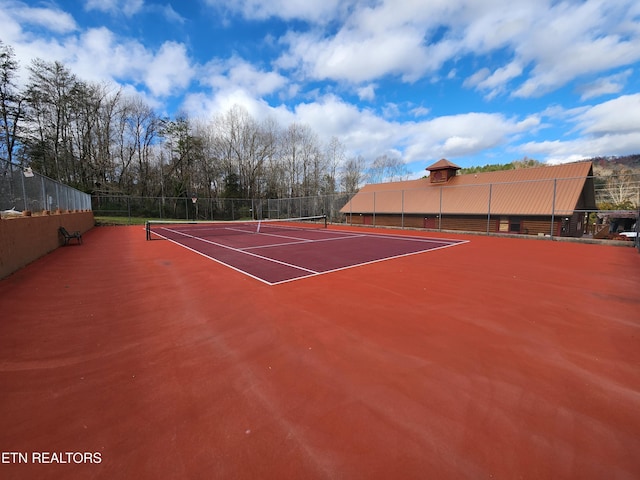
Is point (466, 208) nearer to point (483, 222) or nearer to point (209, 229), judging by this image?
point (483, 222)

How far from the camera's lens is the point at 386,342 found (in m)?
3.48

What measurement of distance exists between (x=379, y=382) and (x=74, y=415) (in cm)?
260

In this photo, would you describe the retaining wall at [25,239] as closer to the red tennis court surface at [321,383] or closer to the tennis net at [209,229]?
the red tennis court surface at [321,383]

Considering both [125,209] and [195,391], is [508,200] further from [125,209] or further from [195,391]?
[125,209]

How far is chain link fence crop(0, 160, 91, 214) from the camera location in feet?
24.3

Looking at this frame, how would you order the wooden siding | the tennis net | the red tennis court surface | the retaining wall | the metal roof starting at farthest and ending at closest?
the wooden siding < the metal roof < the tennis net < the retaining wall < the red tennis court surface

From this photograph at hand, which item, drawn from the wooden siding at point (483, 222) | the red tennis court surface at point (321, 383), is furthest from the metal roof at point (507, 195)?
the red tennis court surface at point (321, 383)

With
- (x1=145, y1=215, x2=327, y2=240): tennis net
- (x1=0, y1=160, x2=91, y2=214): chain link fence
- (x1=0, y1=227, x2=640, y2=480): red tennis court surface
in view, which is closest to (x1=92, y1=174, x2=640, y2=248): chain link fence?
(x1=145, y1=215, x2=327, y2=240): tennis net

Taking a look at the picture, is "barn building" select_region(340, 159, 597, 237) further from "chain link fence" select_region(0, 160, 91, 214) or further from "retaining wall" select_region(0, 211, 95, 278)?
"chain link fence" select_region(0, 160, 91, 214)

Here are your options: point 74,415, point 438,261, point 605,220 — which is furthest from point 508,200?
point 74,415

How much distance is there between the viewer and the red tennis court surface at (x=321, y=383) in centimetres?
188

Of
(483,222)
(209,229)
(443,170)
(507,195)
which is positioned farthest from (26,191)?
(443,170)

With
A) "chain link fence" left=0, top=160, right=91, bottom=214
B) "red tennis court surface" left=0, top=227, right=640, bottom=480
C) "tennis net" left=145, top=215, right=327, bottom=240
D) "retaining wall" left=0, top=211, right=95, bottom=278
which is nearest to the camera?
"red tennis court surface" left=0, top=227, right=640, bottom=480

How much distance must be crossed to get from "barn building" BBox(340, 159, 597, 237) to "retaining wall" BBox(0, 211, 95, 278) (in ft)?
64.2
